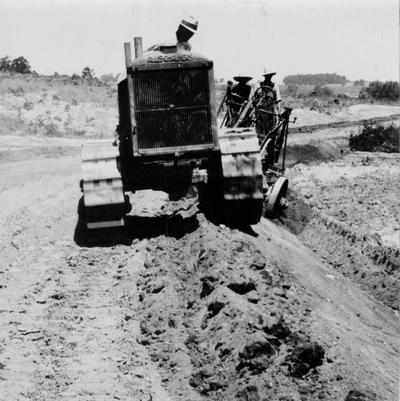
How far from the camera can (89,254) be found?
905cm

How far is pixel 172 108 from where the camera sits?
9.22 metres

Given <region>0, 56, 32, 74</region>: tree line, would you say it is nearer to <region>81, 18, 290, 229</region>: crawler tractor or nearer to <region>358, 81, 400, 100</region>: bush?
<region>358, 81, 400, 100</region>: bush

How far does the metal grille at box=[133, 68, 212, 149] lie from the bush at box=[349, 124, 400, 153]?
1639cm

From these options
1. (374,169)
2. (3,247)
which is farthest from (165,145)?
(374,169)

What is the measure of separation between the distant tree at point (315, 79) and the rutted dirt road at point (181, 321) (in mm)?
117949

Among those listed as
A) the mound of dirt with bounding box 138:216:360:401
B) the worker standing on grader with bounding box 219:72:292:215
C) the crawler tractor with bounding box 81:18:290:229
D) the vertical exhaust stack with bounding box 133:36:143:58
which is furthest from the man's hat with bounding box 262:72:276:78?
the mound of dirt with bounding box 138:216:360:401

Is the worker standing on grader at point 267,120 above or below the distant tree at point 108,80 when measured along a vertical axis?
below

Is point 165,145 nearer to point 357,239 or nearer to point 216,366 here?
point 216,366

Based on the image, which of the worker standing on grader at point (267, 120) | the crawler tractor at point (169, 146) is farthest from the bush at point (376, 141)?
the crawler tractor at point (169, 146)

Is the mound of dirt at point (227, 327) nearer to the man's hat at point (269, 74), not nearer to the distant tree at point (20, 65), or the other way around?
the man's hat at point (269, 74)

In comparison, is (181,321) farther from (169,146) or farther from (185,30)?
(185,30)

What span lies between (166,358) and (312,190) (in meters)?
12.0

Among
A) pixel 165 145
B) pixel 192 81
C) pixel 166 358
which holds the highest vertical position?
pixel 192 81

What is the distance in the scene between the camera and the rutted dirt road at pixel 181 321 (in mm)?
5371
